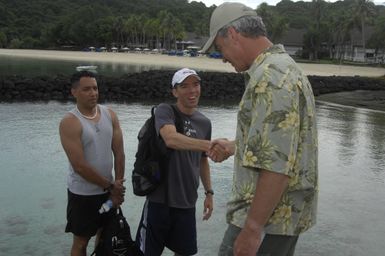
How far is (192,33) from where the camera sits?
432 feet

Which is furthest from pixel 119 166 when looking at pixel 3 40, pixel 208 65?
pixel 3 40

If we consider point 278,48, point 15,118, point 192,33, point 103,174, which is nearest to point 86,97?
point 103,174

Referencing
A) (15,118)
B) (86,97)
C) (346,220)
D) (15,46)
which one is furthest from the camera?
(15,46)

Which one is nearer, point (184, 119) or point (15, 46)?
point (184, 119)

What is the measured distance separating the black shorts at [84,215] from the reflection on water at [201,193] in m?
1.17

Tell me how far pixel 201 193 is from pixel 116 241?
138 inches

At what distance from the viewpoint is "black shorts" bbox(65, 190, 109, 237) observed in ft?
12.0

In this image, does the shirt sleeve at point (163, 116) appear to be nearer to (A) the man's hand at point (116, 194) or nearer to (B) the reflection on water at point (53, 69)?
(A) the man's hand at point (116, 194)

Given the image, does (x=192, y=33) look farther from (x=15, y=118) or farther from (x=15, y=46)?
(x=15, y=118)

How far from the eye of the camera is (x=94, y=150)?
3.68 m

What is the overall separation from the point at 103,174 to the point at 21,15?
152081 millimetres

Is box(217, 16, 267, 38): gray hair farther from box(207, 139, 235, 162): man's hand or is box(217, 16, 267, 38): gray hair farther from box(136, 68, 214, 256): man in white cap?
box(136, 68, 214, 256): man in white cap

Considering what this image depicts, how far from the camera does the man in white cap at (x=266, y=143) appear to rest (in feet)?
6.57

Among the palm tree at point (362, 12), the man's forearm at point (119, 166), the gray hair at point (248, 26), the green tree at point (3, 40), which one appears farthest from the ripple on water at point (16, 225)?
the green tree at point (3, 40)
